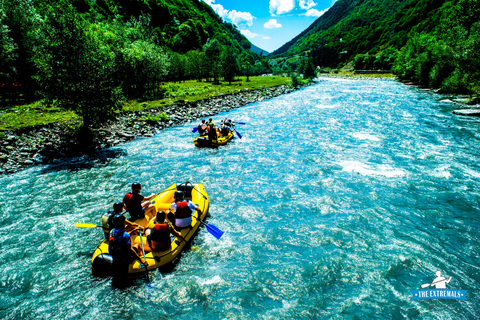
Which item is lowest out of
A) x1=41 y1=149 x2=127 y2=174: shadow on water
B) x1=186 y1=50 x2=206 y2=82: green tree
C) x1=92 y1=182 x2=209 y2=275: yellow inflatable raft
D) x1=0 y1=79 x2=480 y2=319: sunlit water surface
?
x1=0 y1=79 x2=480 y2=319: sunlit water surface

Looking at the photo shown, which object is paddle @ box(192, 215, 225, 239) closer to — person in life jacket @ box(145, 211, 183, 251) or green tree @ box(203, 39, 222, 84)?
person in life jacket @ box(145, 211, 183, 251)

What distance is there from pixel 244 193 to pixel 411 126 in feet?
66.0

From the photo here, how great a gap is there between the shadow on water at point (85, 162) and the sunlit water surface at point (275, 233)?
0.17 meters

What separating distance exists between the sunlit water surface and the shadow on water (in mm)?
174

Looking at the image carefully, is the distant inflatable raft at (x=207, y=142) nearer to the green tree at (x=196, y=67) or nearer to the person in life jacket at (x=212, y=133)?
the person in life jacket at (x=212, y=133)

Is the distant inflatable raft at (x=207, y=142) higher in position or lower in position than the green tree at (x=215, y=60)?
lower

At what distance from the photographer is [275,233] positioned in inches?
380

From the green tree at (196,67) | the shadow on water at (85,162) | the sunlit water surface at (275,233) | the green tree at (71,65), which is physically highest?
the green tree at (196,67)

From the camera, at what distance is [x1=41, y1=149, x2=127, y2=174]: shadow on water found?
15898 mm

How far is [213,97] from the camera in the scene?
4253 centimetres

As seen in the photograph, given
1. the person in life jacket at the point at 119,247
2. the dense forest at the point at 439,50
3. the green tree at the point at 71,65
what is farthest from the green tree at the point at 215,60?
the person in life jacket at the point at 119,247

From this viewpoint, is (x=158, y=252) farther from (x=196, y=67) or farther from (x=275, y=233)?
(x=196, y=67)

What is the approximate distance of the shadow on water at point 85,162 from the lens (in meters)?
15.9

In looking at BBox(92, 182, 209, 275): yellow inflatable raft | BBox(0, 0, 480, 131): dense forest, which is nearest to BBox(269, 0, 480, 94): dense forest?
BBox(0, 0, 480, 131): dense forest
